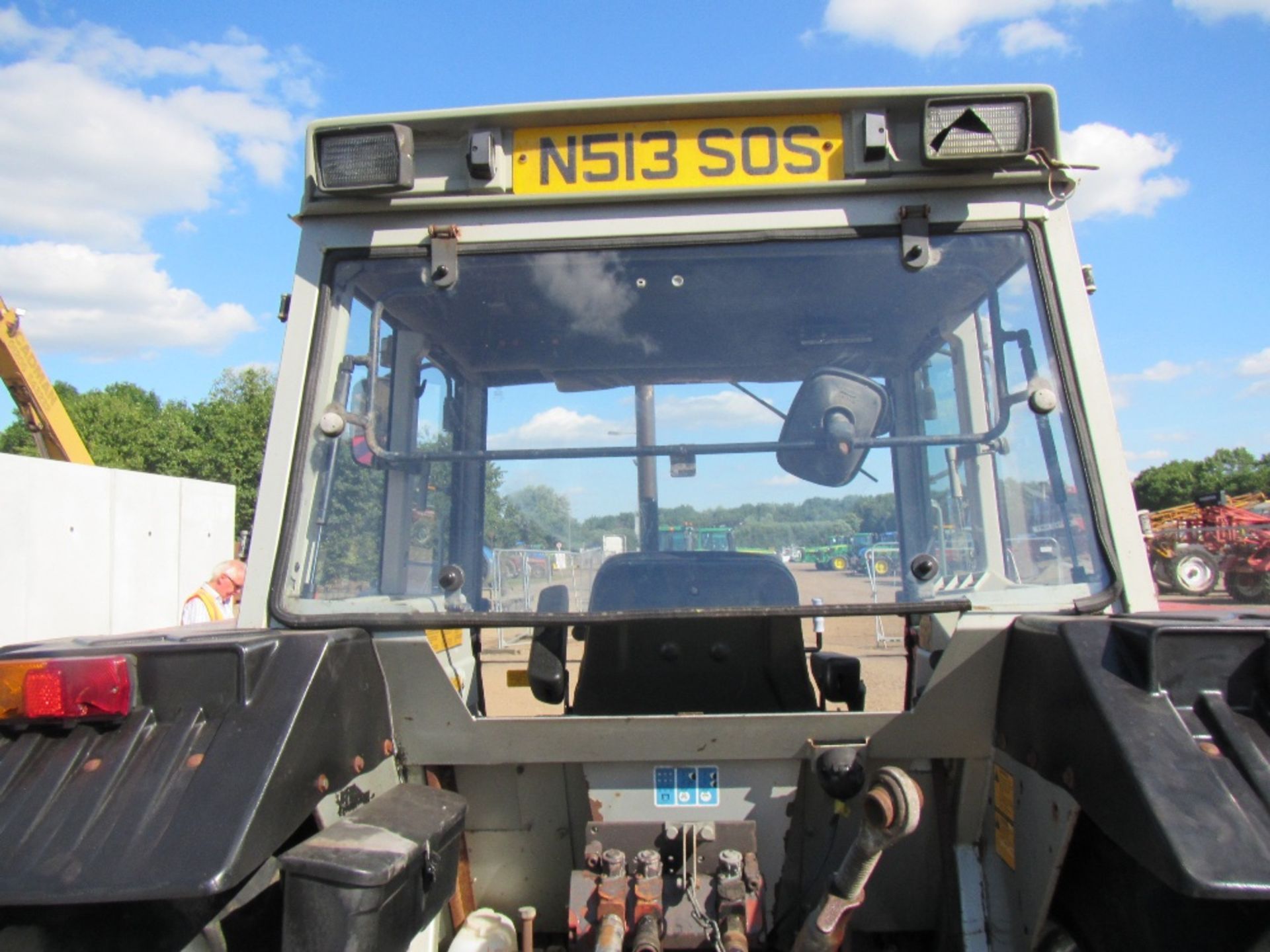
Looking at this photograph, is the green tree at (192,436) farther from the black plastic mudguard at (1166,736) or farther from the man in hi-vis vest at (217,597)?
the black plastic mudguard at (1166,736)

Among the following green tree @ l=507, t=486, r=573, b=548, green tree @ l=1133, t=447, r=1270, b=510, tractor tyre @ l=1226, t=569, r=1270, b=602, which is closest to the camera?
green tree @ l=507, t=486, r=573, b=548

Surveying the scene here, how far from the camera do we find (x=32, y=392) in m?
16.6

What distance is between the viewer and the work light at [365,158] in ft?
7.13

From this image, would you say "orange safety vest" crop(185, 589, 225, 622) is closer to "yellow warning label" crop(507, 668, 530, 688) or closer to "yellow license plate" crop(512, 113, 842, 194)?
"yellow warning label" crop(507, 668, 530, 688)

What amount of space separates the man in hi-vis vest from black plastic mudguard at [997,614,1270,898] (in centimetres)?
573

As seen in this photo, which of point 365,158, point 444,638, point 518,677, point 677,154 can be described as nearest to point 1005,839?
point 518,677

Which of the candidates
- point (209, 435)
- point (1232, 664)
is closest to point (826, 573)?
point (1232, 664)

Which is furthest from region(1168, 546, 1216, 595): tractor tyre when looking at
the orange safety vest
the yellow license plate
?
the yellow license plate

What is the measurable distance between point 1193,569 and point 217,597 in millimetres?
22155

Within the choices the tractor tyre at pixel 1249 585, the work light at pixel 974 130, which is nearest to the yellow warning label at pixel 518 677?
the work light at pixel 974 130

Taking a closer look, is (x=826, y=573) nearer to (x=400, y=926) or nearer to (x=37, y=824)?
(x=400, y=926)

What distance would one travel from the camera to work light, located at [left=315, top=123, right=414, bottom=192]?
2174 millimetres

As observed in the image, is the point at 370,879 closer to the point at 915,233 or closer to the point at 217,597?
the point at 915,233

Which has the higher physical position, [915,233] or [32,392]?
[32,392]
